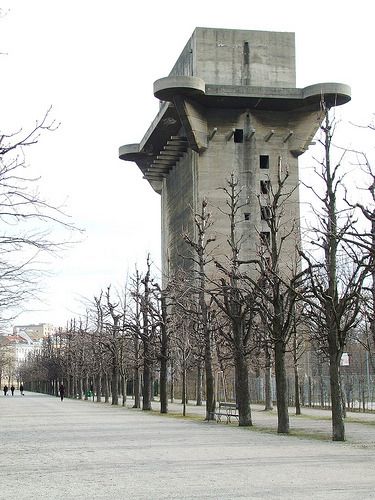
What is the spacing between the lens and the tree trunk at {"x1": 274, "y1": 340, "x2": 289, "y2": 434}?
2466cm

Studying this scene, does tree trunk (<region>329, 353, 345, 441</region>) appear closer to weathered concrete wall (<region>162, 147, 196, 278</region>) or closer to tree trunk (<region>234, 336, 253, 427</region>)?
tree trunk (<region>234, 336, 253, 427</region>)

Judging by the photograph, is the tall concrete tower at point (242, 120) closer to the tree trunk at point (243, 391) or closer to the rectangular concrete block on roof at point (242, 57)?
the rectangular concrete block on roof at point (242, 57)

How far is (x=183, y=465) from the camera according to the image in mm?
14984

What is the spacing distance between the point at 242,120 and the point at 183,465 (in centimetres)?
6189

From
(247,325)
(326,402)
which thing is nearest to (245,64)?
(326,402)

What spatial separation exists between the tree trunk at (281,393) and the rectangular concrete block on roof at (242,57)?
2010 inches

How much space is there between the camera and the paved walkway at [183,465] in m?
11.5

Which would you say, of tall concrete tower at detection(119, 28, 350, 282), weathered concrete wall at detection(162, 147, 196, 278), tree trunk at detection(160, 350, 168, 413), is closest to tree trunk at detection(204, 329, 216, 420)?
tree trunk at detection(160, 350, 168, 413)

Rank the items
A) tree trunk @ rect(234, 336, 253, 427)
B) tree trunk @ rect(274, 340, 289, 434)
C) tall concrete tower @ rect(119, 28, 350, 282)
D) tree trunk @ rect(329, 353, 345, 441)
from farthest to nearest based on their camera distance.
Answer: tall concrete tower @ rect(119, 28, 350, 282)
tree trunk @ rect(234, 336, 253, 427)
tree trunk @ rect(274, 340, 289, 434)
tree trunk @ rect(329, 353, 345, 441)

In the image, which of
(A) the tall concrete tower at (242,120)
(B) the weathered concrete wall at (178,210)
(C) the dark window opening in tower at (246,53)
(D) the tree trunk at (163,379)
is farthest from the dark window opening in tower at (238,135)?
(D) the tree trunk at (163,379)

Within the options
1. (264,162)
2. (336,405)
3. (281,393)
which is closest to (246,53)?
(264,162)

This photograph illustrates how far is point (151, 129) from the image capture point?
78.1 m

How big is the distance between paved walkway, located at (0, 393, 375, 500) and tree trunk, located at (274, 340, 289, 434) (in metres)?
0.71

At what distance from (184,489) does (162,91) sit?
2269 inches
